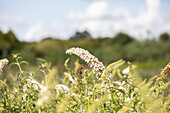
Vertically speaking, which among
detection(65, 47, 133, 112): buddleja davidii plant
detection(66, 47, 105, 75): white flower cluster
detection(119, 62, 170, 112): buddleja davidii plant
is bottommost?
detection(119, 62, 170, 112): buddleja davidii plant

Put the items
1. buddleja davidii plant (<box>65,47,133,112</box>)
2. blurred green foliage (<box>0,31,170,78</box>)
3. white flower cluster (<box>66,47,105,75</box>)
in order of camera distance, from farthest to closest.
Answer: blurred green foliage (<box>0,31,170,78</box>) → white flower cluster (<box>66,47,105,75</box>) → buddleja davidii plant (<box>65,47,133,112</box>)

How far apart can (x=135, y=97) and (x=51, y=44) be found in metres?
31.0

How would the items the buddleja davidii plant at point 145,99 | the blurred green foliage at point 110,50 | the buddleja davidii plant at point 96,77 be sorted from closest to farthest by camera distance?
the buddleja davidii plant at point 145,99, the buddleja davidii plant at point 96,77, the blurred green foliage at point 110,50

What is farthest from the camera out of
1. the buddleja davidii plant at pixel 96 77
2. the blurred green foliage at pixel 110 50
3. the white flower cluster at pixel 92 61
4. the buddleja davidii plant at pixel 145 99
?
the blurred green foliage at pixel 110 50

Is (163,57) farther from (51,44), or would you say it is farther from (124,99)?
(124,99)

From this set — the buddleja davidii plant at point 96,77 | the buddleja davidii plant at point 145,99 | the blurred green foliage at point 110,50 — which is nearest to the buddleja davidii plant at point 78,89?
the buddleja davidii plant at point 96,77

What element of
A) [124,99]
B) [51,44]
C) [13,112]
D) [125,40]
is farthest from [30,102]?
[125,40]

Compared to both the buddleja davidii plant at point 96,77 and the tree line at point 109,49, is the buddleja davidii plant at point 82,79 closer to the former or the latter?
the buddleja davidii plant at point 96,77

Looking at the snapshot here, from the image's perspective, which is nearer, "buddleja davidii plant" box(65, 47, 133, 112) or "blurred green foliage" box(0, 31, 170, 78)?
"buddleja davidii plant" box(65, 47, 133, 112)

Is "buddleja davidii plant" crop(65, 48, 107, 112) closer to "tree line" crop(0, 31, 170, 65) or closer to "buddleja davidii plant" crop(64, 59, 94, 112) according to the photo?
"buddleja davidii plant" crop(64, 59, 94, 112)

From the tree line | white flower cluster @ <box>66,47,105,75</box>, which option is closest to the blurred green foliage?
the tree line

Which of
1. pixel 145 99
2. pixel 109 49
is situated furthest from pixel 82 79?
pixel 109 49

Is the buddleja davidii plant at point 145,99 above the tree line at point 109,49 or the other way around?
the other way around

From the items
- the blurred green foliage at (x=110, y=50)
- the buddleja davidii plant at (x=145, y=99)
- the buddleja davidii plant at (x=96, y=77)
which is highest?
the blurred green foliage at (x=110, y=50)
